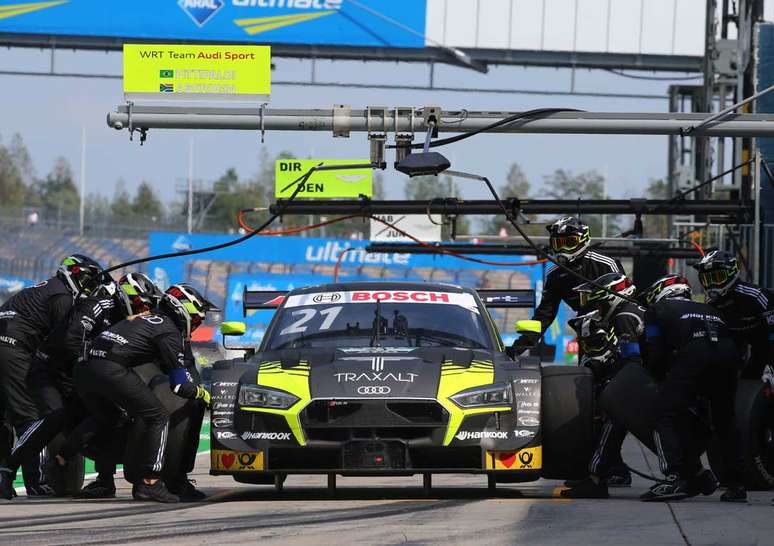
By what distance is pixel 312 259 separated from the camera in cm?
5812

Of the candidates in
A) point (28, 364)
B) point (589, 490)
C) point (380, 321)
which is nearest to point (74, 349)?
point (28, 364)

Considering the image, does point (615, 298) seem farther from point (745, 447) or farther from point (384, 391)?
point (384, 391)

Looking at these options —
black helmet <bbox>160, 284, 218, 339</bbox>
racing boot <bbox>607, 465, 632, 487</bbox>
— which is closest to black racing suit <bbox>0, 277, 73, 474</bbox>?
black helmet <bbox>160, 284, 218, 339</bbox>

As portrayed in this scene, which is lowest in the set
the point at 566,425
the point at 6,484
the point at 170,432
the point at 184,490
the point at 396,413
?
the point at 6,484

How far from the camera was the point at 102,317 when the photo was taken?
11.1 meters

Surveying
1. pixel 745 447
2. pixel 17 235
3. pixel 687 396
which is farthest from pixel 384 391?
pixel 17 235

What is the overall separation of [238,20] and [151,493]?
→ 100 feet

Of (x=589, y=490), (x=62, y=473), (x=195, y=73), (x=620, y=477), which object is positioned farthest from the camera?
(x=195, y=73)

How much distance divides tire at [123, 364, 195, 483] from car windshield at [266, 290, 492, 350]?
764 millimetres

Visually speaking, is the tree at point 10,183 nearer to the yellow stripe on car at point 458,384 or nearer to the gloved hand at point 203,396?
the gloved hand at point 203,396

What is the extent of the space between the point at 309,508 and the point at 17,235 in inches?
2074

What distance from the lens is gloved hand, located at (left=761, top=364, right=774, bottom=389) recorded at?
36.7 feet

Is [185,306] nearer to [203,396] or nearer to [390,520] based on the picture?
[203,396]

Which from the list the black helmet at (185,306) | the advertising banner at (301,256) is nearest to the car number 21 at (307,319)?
the black helmet at (185,306)
